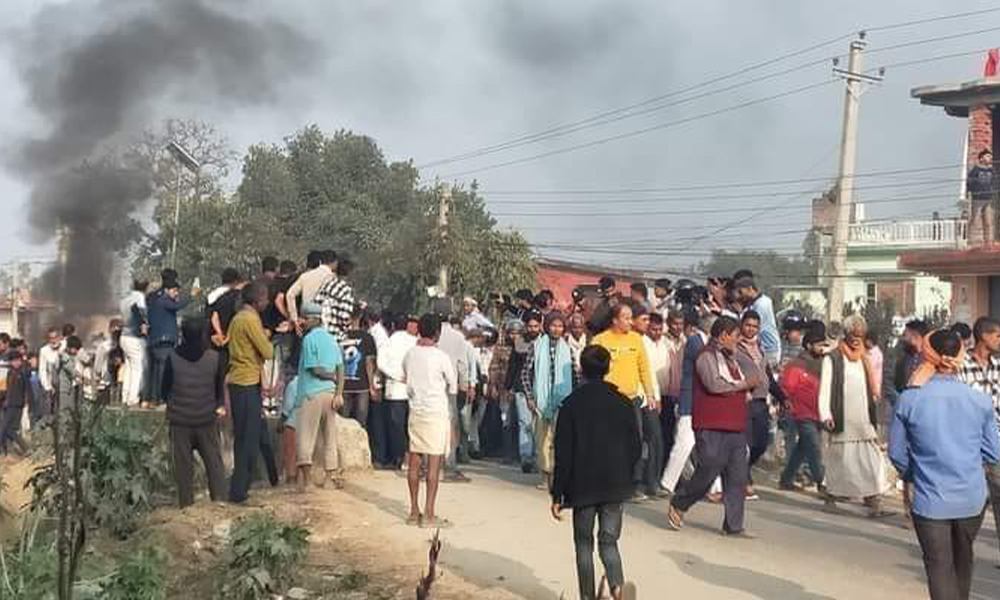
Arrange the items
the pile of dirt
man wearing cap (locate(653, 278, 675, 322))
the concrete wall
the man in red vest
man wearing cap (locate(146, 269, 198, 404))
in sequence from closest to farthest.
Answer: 1. the man in red vest
2. the pile of dirt
3. man wearing cap (locate(653, 278, 675, 322))
4. man wearing cap (locate(146, 269, 198, 404))
5. the concrete wall

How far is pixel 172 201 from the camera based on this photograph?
3353cm

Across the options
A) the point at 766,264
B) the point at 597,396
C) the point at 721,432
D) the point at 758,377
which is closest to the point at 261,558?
the point at 597,396

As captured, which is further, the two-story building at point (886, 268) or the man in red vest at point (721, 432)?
the two-story building at point (886, 268)

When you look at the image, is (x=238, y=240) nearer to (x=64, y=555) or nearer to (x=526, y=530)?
(x=526, y=530)

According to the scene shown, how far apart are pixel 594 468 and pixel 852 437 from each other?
459 cm

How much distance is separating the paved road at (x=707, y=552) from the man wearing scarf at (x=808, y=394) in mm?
446

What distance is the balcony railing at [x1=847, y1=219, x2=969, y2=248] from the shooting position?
3678 cm

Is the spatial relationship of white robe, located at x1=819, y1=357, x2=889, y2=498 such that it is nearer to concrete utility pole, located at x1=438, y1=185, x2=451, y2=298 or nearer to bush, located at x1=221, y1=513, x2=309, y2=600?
bush, located at x1=221, y1=513, x2=309, y2=600

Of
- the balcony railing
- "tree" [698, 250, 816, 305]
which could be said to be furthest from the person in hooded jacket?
"tree" [698, 250, 816, 305]

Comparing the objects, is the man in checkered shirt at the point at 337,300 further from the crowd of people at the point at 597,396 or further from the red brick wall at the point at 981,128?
the red brick wall at the point at 981,128

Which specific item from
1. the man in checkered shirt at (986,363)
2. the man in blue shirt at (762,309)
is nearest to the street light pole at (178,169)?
the man in blue shirt at (762,309)

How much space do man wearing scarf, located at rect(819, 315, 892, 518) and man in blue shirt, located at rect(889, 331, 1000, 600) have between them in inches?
166

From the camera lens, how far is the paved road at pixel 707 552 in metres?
8.16

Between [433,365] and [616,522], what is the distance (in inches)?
133
